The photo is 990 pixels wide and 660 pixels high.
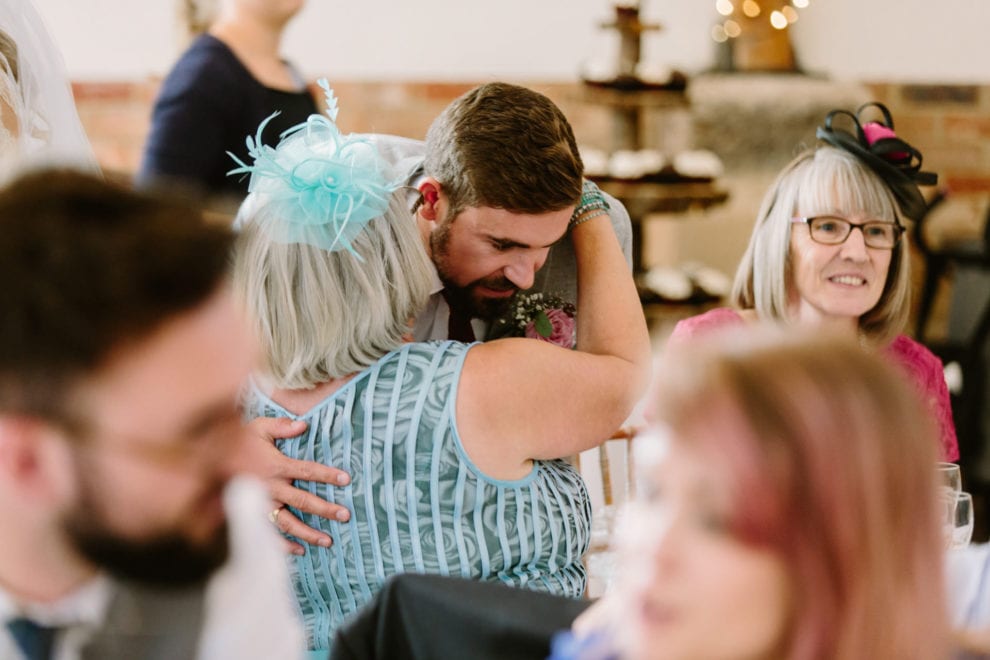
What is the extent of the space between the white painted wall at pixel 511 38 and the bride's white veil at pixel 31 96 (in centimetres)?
318

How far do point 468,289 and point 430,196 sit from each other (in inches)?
6.7

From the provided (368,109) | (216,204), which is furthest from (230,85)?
(368,109)

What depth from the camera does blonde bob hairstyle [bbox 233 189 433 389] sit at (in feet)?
4.56

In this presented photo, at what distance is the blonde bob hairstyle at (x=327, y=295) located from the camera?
1390mm

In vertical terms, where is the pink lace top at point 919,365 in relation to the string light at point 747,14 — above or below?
below

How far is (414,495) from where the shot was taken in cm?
140

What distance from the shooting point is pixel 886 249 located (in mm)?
2068

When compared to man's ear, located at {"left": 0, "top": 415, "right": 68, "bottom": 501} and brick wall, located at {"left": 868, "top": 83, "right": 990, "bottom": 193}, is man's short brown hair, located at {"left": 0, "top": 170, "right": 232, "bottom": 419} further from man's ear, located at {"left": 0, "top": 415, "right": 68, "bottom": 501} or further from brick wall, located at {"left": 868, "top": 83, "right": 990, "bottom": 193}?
brick wall, located at {"left": 868, "top": 83, "right": 990, "bottom": 193}

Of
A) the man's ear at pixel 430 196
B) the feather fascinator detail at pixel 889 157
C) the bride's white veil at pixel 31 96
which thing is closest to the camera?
the bride's white veil at pixel 31 96

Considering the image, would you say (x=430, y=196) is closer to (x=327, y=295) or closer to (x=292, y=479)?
(x=327, y=295)

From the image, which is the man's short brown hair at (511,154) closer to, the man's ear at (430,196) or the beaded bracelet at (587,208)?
the man's ear at (430,196)

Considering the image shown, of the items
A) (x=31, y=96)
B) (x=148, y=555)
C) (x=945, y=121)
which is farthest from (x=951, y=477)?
(x=945, y=121)

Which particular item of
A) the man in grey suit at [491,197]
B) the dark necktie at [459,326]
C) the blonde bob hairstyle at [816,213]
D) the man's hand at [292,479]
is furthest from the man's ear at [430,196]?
the blonde bob hairstyle at [816,213]

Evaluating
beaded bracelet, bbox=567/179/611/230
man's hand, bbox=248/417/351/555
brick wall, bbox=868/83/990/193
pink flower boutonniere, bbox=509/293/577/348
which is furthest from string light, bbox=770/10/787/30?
man's hand, bbox=248/417/351/555
